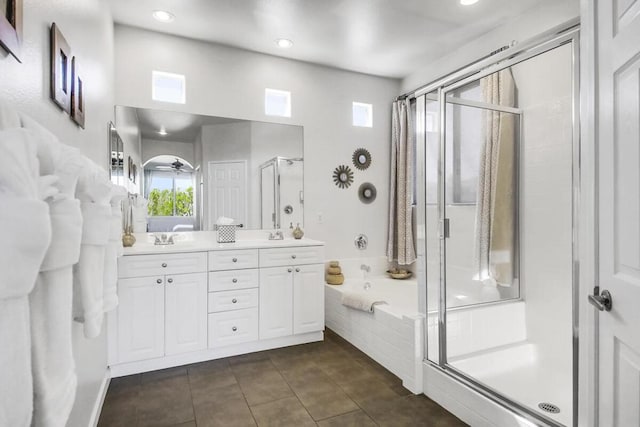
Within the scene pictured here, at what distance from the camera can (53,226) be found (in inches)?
27.2

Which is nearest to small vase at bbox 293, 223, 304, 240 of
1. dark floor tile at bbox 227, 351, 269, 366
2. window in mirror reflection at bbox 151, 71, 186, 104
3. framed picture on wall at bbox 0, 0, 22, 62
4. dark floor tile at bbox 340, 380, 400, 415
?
dark floor tile at bbox 227, 351, 269, 366

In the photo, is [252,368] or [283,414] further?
[252,368]

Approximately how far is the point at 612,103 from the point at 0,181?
1.56m

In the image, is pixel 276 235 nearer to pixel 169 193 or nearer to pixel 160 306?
pixel 169 193

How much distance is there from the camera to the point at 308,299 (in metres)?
3.10

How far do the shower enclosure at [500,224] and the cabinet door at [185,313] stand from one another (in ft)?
5.42

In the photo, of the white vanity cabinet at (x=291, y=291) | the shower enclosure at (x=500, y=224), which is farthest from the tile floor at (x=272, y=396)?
the shower enclosure at (x=500, y=224)

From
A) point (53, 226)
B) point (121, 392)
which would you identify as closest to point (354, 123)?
point (121, 392)

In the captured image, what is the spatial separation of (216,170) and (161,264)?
107cm

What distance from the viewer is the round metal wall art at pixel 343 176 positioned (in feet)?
12.7

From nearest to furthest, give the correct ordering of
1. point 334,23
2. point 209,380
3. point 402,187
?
1. point 209,380
2. point 334,23
3. point 402,187

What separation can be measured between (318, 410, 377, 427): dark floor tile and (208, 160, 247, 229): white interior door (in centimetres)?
192

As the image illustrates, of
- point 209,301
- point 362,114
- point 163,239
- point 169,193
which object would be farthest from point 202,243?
point 362,114

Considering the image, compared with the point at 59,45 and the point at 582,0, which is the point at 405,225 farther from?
the point at 59,45
